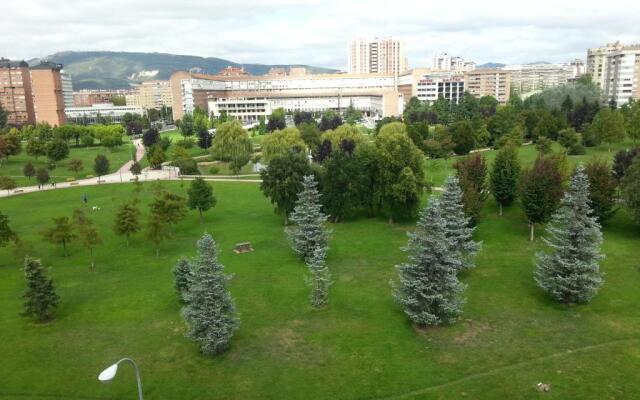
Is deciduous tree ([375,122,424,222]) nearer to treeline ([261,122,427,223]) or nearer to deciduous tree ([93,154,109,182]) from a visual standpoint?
treeline ([261,122,427,223])

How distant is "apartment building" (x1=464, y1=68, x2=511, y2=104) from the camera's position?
18600 centimetres

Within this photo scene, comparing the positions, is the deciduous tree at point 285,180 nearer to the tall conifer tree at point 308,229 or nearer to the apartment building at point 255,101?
the tall conifer tree at point 308,229

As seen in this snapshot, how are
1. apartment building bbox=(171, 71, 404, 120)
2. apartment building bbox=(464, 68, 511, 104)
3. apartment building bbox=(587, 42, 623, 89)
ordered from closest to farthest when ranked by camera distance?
apartment building bbox=(587, 42, 623, 89), apartment building bbox=(171, 71, 404, 120), apartment building bbox=(464, 68, 511, 104)

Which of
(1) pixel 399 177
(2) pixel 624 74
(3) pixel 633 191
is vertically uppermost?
(2) pixel 624 74

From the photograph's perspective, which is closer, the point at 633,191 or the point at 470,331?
the point at 470,331

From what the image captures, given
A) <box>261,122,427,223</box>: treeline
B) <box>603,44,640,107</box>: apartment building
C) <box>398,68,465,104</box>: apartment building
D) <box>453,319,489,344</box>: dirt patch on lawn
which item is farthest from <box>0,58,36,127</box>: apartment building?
<box>603,44,640,107</box>: apartment building

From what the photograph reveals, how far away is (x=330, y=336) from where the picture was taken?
24.8m

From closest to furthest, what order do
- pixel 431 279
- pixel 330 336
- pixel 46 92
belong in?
pixel 330 336 → pixel 431 279 → pixel 46 92

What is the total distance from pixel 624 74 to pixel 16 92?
585 ft

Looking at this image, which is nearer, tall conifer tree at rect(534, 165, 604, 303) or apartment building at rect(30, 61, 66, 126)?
tall conifer tree at rect(534, 165, 604, 303)

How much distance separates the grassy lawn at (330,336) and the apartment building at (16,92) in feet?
466

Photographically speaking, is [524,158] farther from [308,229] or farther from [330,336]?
[330,336]

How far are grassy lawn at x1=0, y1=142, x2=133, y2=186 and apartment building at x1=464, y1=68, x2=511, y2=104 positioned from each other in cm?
12876

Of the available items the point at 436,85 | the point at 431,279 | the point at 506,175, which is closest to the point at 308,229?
the point at 431,279
